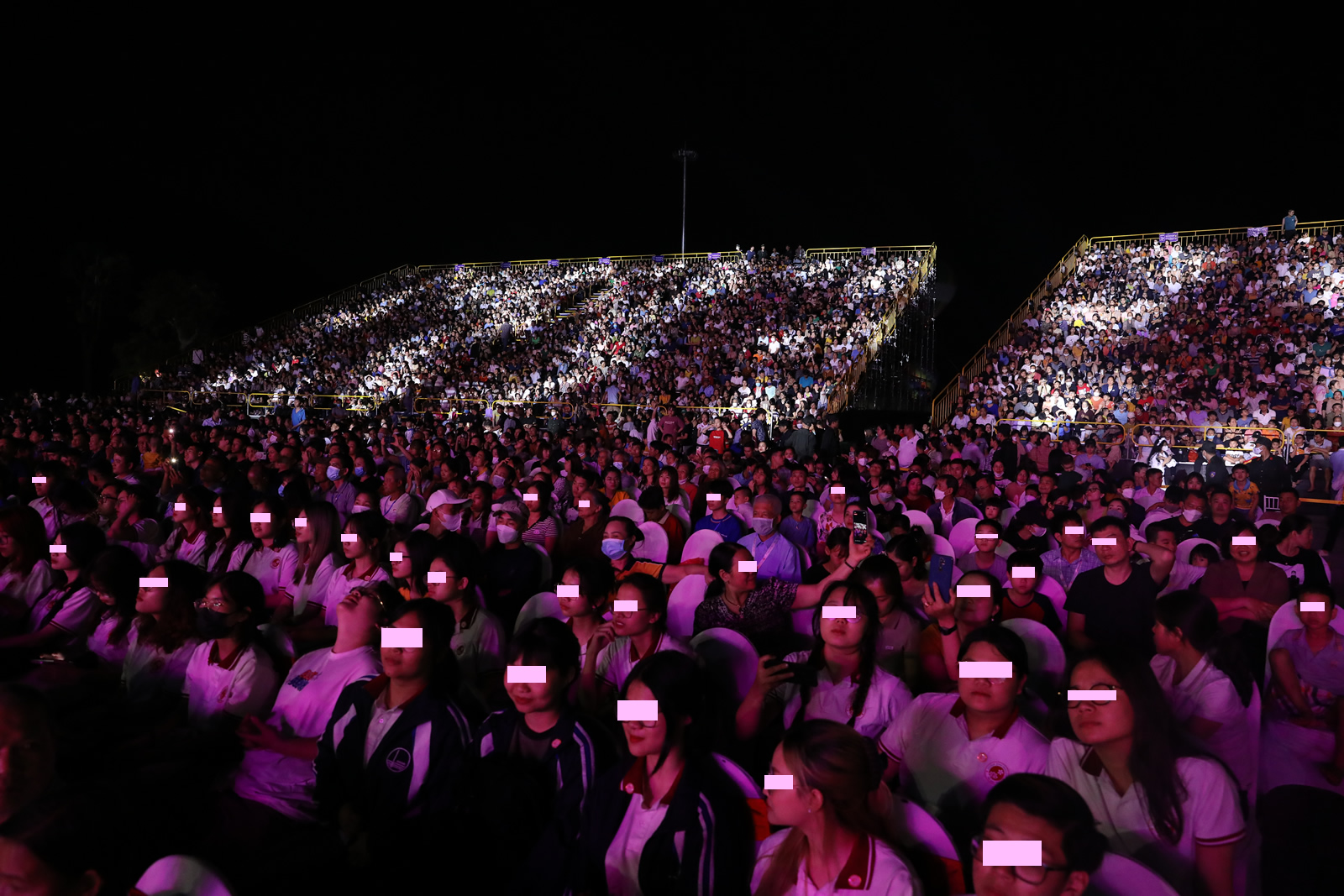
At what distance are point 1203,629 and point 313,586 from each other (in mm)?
4766

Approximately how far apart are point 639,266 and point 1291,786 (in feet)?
109

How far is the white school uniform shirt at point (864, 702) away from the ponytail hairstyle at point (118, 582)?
11.0 feet

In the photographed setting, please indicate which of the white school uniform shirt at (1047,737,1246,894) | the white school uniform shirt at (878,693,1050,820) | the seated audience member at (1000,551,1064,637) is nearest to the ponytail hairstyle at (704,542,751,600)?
the seated audience member at (1000,551,1064,637)

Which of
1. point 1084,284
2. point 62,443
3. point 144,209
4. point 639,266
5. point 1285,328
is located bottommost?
point 62,443

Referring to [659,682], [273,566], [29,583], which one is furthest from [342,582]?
[659,682]

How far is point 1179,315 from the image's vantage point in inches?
810

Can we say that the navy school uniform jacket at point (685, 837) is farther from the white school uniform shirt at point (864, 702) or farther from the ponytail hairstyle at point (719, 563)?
the ponytail hairstyle at point (719, 563)

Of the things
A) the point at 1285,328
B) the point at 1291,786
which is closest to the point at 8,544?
the point at 1291,786

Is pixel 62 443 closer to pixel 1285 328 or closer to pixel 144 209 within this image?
pixel 1285 328

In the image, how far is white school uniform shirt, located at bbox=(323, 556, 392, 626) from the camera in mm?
4602

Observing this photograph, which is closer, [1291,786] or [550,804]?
[550,804]

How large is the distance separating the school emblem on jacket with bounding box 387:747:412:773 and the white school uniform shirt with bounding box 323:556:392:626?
185 centimetres

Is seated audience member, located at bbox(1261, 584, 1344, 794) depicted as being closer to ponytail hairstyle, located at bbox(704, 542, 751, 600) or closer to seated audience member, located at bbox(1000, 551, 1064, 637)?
seated audience member, located at bbox(1000, 551, 1064, 637)

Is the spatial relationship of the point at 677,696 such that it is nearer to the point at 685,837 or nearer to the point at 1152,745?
the point at 685,837
